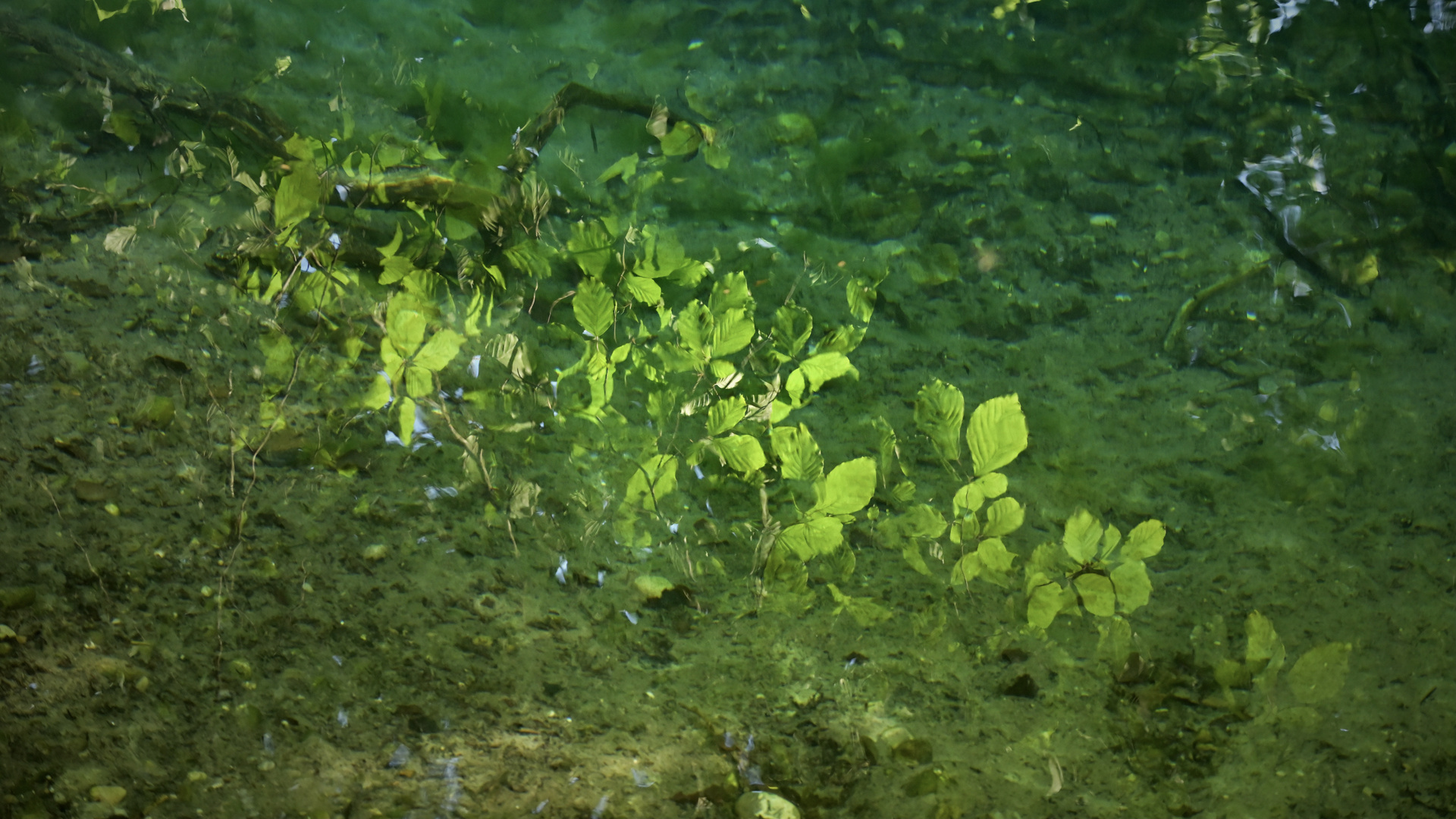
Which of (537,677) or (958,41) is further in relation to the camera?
(958,41)

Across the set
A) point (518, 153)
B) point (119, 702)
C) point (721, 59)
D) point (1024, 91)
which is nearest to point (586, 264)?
point (518, 153)

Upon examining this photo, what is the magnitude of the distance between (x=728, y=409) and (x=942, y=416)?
28 cm

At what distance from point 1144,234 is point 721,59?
0.65m

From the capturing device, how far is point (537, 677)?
99 cm

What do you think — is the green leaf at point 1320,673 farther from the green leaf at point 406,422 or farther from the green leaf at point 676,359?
the green leaf at point 406,422

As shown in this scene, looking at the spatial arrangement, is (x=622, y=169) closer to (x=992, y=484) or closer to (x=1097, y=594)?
(x=992, y=484)

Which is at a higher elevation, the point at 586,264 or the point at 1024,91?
the point at 1024,91

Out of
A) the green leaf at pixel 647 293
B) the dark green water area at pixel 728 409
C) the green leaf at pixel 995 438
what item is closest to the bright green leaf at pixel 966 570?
the dark green water area at pixel 728 409

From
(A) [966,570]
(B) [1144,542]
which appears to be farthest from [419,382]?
(B) [1144,542]

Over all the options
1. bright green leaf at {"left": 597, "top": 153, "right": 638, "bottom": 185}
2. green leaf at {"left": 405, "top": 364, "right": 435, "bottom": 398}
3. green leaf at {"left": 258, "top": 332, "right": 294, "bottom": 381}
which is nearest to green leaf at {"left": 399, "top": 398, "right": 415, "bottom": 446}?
green leaf at {"left": 405, "top": 364, "right": 435, "bottom": 398}

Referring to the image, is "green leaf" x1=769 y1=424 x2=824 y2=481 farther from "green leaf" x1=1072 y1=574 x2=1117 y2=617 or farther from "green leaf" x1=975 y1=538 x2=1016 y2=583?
"green leaf" x1=1072 y1=574 x2=1117 y2=617

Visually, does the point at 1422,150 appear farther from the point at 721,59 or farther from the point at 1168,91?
the point at 721,59

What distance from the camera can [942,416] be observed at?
40.0 inches

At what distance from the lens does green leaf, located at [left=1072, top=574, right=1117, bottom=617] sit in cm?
97
